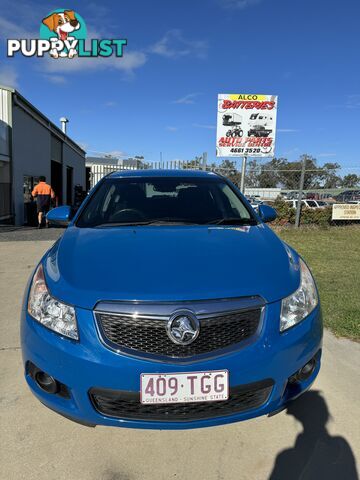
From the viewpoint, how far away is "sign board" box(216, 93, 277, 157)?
1327 centimetres

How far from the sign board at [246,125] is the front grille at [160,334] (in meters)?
12.1

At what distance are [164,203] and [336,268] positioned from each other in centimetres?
447

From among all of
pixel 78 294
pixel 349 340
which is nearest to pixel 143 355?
pixel 78 294

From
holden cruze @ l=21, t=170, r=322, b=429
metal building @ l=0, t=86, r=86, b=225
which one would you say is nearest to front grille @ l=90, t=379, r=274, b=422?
holden cruze @ l=21, t=170, r=322, b=429

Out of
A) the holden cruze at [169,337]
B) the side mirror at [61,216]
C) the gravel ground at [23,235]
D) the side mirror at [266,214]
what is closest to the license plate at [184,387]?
the holden cruze at [169,337]

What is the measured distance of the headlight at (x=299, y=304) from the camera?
6.95 ft

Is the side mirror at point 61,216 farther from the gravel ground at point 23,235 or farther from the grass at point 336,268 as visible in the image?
the gravel ground at point 23,235

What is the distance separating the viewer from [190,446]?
90.9 inches

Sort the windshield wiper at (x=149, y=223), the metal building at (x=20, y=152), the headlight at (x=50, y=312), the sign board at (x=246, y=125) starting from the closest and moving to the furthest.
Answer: the headlight at (x=50, y=312) → the windshield wiper at (x=149, y=223) → the sign board at (x=246, y=125) → the metal building at (x=20, y=152)

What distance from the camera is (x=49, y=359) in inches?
80.7

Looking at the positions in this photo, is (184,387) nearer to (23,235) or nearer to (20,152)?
(23,235)

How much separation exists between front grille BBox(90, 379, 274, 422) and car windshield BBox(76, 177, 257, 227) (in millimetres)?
1498

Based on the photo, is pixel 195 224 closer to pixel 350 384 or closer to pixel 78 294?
pixel 78 294

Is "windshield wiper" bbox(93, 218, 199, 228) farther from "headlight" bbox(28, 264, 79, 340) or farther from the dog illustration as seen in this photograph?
the dog illustration
